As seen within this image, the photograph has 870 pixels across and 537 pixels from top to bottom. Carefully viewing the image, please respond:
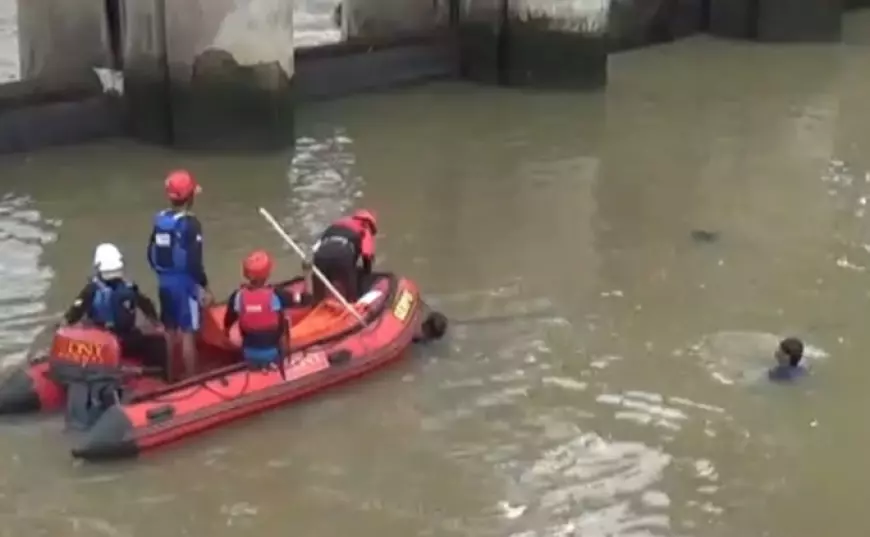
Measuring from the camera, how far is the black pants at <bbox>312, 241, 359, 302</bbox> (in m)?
9.07

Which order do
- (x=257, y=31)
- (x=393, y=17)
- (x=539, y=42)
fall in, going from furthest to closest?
(x=393, y=17)
(x=539, y=42)
(x=257, y=31)

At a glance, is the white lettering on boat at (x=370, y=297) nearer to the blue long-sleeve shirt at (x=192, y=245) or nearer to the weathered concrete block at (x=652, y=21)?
the blue long-sleeve shirt at (x=192, y=245)

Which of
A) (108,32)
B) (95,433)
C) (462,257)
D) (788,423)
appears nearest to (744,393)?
(788,423)

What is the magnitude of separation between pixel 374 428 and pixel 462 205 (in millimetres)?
4197

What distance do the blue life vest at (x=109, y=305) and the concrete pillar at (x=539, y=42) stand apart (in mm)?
8732

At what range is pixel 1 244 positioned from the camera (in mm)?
11023

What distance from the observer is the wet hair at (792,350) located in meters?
8.80

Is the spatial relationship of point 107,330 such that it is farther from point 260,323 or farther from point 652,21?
point 652,21

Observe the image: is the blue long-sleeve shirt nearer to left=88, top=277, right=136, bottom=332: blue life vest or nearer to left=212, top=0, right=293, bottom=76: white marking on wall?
left=88, top=277, right=136, bottom=332: blue life vest

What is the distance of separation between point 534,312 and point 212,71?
4.57 m

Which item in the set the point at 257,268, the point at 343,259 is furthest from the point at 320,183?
the point at 257,268

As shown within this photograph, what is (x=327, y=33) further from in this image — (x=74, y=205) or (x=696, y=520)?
(x=696, y=520)

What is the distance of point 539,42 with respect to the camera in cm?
1602

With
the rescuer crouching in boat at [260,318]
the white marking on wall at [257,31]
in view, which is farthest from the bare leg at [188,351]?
the white marking on wall at [257,31]
